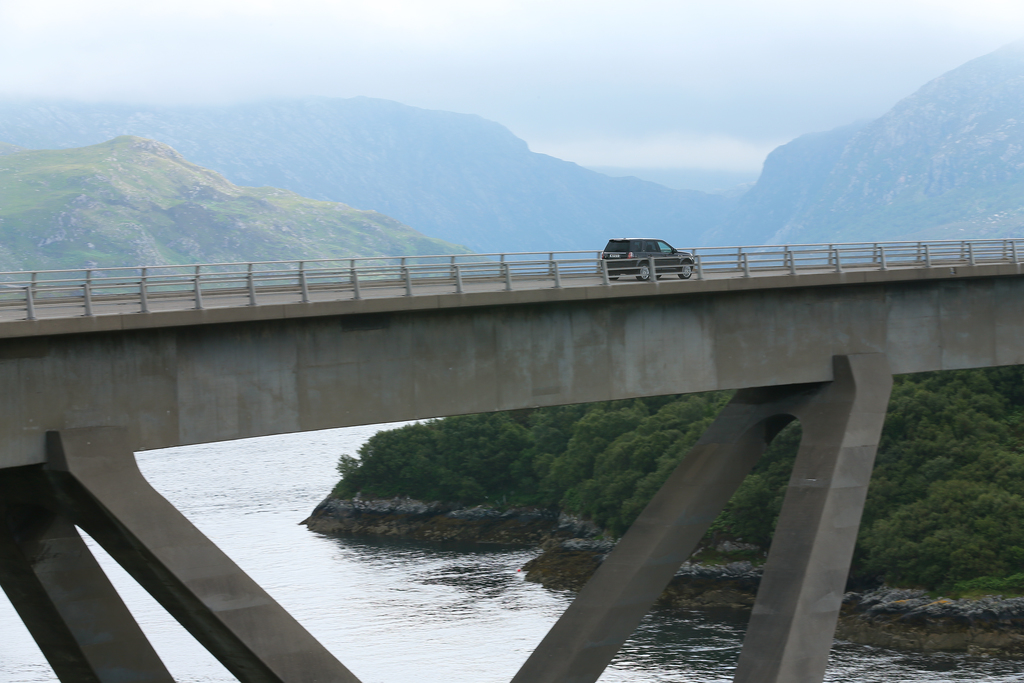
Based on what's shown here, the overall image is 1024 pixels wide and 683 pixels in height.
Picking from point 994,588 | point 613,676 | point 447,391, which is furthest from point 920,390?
point 447,391

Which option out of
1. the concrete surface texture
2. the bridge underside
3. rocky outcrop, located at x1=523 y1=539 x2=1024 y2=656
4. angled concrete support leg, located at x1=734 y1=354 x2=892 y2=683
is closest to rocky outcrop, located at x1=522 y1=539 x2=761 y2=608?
rocky outcrop, located at x1=523 y1=539 x2=1024 y2=656

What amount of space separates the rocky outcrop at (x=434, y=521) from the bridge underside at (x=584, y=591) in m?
58.3

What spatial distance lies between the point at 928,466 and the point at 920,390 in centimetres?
744

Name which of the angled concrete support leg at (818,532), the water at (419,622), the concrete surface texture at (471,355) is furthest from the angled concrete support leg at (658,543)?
the water at (419,622)

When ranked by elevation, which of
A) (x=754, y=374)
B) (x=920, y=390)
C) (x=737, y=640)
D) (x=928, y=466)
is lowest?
(x=737, y=640)

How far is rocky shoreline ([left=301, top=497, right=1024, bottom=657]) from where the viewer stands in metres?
55.7

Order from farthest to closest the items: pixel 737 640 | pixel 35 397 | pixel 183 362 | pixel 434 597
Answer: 1. pixel 434 597
2. pixel 737 640
3. pixel 183 362
4. pixel 35 397

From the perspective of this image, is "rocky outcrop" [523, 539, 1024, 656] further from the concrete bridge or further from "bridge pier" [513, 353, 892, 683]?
"bridge pier" [513, 353, 892, 683]

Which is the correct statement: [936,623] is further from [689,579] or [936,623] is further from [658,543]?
[658,543]

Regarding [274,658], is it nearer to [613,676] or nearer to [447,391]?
[447,391]

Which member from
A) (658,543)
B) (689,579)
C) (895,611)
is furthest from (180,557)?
(689,579)

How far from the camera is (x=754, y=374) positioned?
92.9 ft

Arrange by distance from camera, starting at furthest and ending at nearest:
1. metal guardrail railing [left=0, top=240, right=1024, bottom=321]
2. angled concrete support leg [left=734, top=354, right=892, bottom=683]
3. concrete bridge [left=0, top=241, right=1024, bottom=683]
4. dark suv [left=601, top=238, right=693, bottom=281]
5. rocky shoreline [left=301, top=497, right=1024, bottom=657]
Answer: rocky shoreline [left=301, top=497, right=1024, bottom=657] < dark suv [left=601, top=238, right=693, bottom=281] < angled concrete support leg [left=734, top=354, right=892, bottom=683] < metal guardrail railing [left=0, top=240, right=1024, bottom=321] < concrete bridge [left=0, top=241, right=1024, bottom=683]

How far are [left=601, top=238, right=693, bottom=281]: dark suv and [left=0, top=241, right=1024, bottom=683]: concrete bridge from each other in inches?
45.1
